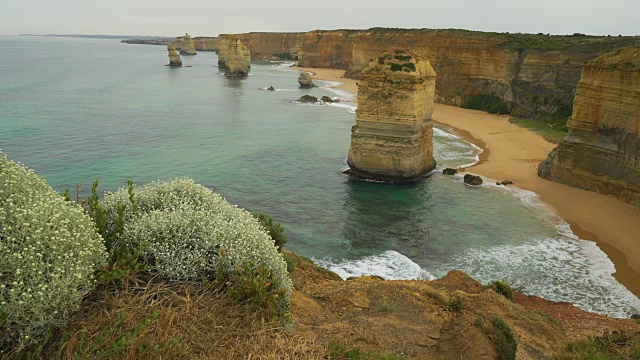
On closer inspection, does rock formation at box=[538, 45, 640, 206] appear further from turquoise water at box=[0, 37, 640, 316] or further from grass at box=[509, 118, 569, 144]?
grass at box=[509, 118, 569, 144]

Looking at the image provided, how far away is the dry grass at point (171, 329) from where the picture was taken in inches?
197

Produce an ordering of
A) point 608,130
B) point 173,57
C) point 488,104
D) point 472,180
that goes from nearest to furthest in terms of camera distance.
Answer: point 608,130 → point 472,180 → point 488,104 → point 173,57

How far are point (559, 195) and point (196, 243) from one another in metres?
25.2

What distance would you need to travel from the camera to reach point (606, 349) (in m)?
9.39

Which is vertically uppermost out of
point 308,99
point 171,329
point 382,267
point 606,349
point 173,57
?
point 173,57

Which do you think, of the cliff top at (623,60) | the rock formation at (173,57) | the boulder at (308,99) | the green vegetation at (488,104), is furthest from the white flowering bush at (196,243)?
the rock formation at (173,57)

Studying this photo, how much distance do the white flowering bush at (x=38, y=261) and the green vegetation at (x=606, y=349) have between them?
8320 millimetres

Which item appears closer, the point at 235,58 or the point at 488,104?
the point at 488,104

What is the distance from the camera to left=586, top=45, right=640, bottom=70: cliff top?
2408 cm

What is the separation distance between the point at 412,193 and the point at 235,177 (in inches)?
430

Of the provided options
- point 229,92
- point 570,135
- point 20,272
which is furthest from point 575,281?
point 229,92

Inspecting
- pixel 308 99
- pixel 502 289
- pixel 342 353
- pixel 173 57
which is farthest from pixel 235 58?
pixel 342 353

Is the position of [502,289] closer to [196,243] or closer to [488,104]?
[196,243]

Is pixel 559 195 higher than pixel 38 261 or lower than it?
lower
